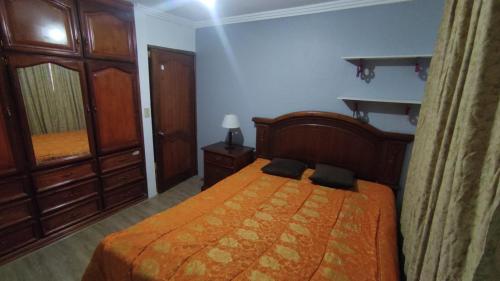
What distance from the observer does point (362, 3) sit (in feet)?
6.93

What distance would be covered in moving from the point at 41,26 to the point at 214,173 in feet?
7.02

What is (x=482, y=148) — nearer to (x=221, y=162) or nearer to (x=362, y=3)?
(x=362, y=3)

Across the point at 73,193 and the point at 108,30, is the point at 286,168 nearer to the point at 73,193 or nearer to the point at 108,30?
the point at 73,193

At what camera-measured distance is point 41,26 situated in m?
1.80

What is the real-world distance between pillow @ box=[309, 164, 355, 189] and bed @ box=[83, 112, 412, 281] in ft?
0.21

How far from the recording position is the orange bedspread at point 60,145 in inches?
76.4

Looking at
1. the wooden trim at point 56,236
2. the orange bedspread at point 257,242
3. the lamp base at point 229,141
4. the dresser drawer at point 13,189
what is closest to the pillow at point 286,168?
the orange bedspread at point 257,242

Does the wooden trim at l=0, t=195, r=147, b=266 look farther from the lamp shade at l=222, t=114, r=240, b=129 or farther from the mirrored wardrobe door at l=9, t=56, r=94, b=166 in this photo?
the lamp shade at l=222, t=114, r=240, b=129

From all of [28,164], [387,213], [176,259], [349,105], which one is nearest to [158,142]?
[28,164]

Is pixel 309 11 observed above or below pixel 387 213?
above

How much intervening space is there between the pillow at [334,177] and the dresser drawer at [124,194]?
213cm

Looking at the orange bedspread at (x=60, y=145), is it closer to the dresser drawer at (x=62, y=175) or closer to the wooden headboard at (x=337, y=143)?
the dresser drawer at (x=62, y=175)

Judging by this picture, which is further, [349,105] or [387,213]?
[349,105]

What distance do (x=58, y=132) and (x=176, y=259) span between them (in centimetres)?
180
